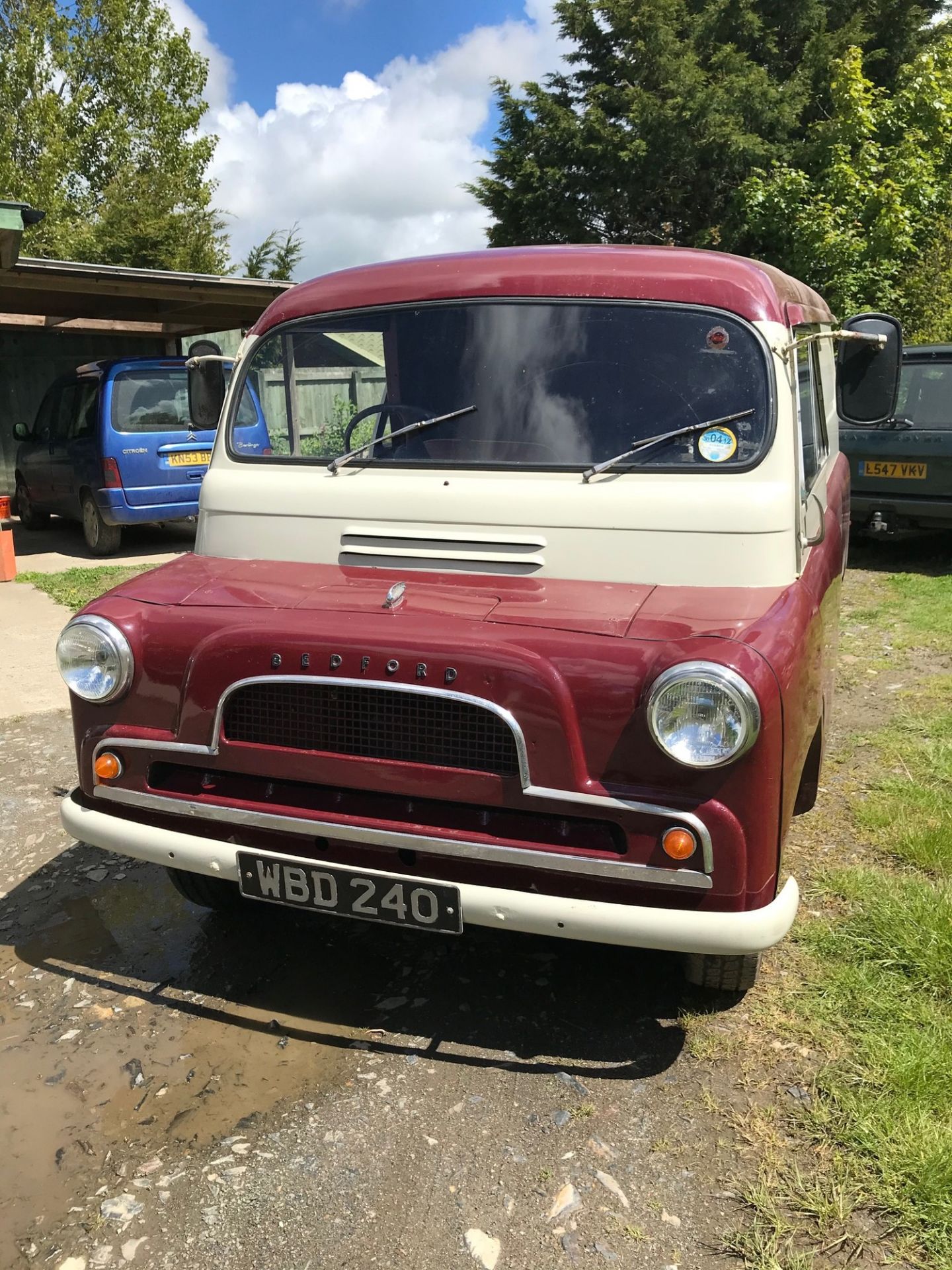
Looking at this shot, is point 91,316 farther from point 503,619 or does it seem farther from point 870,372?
point 503,619

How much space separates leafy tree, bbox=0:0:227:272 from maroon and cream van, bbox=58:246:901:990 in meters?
23.0

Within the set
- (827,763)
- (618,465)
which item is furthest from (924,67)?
(618,465)

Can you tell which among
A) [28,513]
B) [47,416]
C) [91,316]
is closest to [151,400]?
[47,416]

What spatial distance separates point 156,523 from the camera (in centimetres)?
1298

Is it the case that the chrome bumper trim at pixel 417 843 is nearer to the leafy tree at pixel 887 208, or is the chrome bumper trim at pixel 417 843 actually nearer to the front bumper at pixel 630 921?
the front bumper at pixel 630 921

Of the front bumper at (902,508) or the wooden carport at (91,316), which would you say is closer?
the front bumper at (902,508)

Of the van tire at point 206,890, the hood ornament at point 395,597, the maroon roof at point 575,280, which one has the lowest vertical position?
the van tire at point 206,890

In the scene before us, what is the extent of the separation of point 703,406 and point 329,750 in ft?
5.02

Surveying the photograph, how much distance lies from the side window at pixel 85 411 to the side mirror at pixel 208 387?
6264mm

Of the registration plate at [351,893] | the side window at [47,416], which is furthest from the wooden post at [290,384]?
the side window at [47,416]

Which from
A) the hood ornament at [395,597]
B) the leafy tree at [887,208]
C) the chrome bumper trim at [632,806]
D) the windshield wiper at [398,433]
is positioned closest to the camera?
the chrome bumper trim at [632,806]

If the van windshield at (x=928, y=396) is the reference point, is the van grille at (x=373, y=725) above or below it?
below

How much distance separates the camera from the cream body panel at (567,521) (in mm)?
2951

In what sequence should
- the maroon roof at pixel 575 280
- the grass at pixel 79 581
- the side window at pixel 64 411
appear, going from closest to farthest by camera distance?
the maroon roof at pixel 575 280
the grass at pixel 79 581
the side window at pixel 64 411
